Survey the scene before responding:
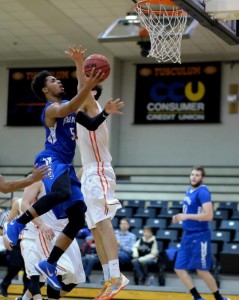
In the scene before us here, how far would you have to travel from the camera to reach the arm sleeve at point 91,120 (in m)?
7.01

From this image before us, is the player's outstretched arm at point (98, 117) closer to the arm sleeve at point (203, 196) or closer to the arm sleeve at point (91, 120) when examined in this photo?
the arm sleeve at point (91, 120)

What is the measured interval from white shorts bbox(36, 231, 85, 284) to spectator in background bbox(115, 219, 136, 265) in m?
5.91

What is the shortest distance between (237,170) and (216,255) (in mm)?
5379

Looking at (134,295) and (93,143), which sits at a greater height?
(93,143)

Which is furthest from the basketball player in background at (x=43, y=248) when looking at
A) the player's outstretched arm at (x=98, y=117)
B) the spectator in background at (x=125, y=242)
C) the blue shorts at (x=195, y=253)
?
the spectator in background at (x=125, y=242)

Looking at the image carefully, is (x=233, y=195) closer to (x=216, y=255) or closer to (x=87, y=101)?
(x=216, y=255)

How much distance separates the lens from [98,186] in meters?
7.45

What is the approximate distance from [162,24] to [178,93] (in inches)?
453

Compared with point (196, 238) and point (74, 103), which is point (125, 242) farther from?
A: point (74, 103)

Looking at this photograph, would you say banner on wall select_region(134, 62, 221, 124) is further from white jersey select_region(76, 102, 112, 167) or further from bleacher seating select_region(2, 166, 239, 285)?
white jersey select_region(76, 102, 112, 167)

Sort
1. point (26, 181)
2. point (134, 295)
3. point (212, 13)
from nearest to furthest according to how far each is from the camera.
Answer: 1. point (26, 181)
2. point (212, 13)
3. point (134, 295)

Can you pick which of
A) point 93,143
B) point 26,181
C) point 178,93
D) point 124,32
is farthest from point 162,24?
point 178,93

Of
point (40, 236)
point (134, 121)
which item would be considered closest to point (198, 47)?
point (134, 121)

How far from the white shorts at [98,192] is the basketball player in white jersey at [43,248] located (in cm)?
89
